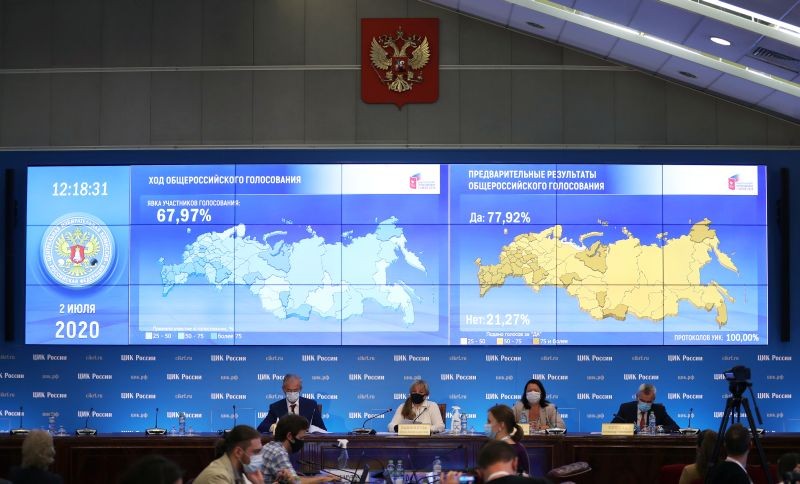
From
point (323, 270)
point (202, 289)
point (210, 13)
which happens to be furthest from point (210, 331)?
point (210, 13)

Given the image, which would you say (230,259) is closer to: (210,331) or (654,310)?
(210,331)

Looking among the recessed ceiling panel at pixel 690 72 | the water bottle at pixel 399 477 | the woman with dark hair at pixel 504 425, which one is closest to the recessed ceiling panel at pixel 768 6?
the recessed ceiling panel at pixel 690 72

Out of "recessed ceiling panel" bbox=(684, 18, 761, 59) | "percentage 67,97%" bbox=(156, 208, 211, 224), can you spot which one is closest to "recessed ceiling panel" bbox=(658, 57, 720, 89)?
"recessed ceiling panel" bbox=(684, 18, 761, 59)

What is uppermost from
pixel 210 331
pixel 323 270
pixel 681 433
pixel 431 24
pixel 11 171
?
pixel 431 24

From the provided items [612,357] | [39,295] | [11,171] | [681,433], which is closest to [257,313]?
[39,295]

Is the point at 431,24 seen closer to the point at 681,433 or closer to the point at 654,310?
the point at 654,310

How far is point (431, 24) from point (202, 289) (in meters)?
3.55

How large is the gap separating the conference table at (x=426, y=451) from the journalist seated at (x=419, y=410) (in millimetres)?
1142

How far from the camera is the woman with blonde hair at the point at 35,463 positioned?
5391 millimetres

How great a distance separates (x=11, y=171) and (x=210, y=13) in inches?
102

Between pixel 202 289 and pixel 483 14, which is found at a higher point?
pixel 483 14

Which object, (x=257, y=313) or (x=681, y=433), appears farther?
(x=257, y=313)

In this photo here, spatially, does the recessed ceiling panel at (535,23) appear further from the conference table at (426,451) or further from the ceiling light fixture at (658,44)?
the conference table at (426,451)

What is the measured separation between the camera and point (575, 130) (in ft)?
32.8
